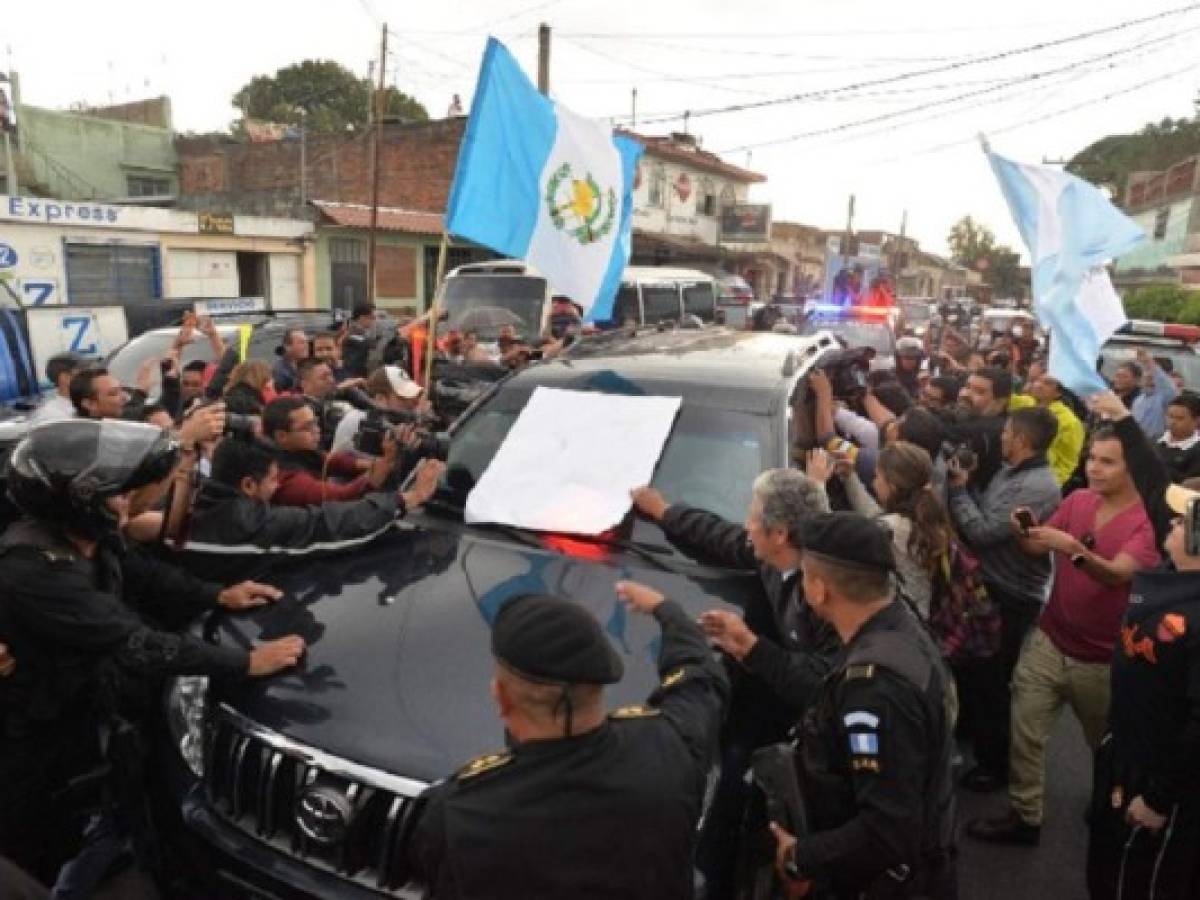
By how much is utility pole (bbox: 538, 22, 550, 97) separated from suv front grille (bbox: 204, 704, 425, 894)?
1663 cm

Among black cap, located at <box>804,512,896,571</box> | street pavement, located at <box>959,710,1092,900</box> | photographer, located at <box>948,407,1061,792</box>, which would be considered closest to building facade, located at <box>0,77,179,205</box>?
photographer, located at <box>948,407,1061,792</box>

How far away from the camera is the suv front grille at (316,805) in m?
2.09

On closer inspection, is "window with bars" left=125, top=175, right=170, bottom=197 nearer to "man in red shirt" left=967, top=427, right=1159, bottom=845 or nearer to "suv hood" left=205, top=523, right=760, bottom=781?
"suv hood" left=205, top=523, right=760, bottom=781

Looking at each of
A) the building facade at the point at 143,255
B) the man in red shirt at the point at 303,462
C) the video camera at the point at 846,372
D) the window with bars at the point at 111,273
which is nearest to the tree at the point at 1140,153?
the building facade at the point at 143,255

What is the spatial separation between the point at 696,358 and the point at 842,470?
845 millimetres

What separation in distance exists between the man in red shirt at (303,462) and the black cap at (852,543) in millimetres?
2097

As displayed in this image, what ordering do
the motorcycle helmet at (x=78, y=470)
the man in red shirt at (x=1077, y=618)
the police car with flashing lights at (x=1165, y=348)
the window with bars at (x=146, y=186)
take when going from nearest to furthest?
the motorcycle helmet at (x=78, y=470) → the man in red shirt at (x=1077, y=618) → the police car with flashing lights at (x=1165, y=348) → the window with bars at (x=146, y=186)

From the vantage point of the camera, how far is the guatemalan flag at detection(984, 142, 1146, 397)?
160 inches

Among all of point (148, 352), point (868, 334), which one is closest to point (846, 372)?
point (148, 352)

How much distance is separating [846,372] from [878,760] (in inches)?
142

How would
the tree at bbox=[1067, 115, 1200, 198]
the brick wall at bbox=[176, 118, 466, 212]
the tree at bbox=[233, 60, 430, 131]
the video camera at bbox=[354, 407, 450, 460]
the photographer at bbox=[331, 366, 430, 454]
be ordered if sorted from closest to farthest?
the video camera at bbox=[354, 407, 450, 460], the photographer at bbox=[331, 366, 430, 454], the brick wall at bbox=[176, 118, 466, 212], the tree at bbox=[233, 60, 430, 131], the tree at bbox=[1067, 115, 1200, 198]

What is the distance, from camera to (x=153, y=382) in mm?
7270

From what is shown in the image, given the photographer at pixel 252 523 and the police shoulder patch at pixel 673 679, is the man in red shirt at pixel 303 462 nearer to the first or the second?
the photographer at pixel 252 523

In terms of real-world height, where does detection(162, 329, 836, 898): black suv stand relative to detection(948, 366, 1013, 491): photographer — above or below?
below
